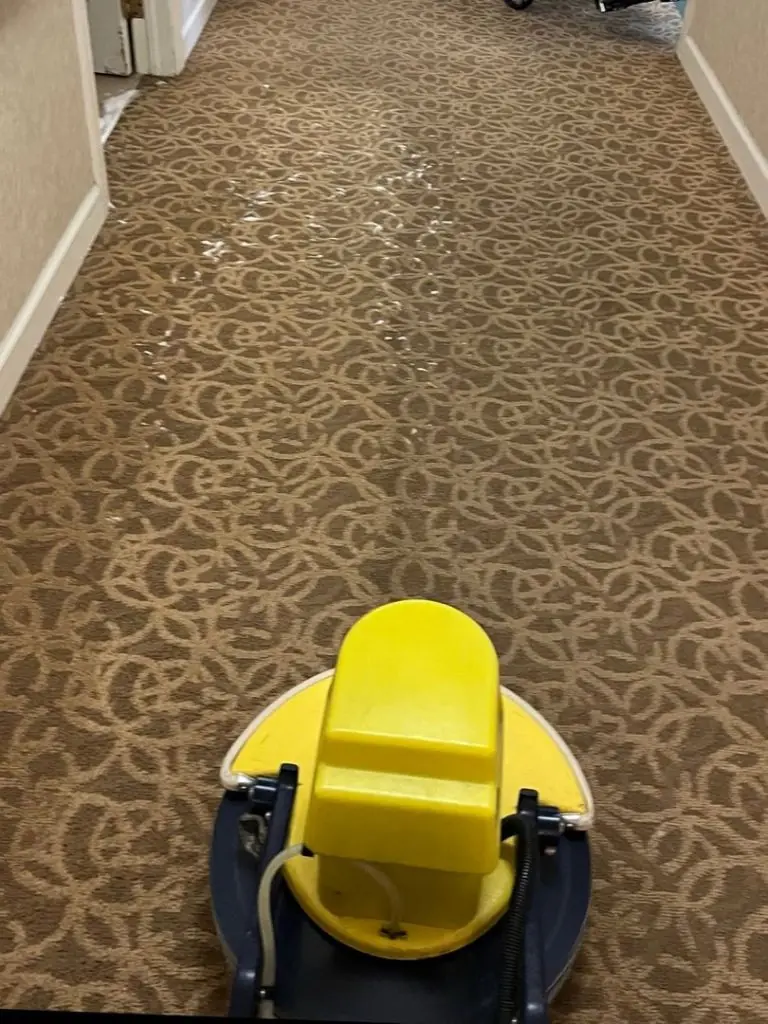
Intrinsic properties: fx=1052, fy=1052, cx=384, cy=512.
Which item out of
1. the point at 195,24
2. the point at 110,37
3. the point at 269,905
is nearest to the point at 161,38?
the point at 110,37

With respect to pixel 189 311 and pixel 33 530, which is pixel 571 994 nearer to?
pixel 33 530

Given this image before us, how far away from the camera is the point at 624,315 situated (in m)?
2.14

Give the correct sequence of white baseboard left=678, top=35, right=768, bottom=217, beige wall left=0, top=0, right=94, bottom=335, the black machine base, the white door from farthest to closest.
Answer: the white door, white baseboard left=678, top=35, right=768, bottom=217, beige wall left=0, top=0, right=94, bottom=335, the black machine base

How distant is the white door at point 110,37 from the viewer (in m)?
2.82

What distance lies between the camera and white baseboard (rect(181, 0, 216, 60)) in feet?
9.96

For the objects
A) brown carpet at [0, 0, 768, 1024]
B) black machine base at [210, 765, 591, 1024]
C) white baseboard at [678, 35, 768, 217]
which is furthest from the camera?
white baseboard at [678, 35, 768, 217]

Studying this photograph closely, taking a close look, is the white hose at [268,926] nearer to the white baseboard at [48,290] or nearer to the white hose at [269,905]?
the white hose at [269,905]

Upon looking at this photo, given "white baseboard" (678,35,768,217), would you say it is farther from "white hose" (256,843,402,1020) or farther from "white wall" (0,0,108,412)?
"white hose" (256,843,402,1020)

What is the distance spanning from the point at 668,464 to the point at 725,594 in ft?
0.99

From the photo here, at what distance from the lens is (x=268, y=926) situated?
3.07ft

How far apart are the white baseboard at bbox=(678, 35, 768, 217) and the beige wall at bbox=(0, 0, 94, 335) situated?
1.57 meters

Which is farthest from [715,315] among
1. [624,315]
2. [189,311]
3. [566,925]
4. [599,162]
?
[566,925]

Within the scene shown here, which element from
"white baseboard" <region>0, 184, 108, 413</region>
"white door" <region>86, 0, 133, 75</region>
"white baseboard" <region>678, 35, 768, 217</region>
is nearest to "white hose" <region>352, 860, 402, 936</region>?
"white baseboard" <region>0, 184, 108, 413</region>

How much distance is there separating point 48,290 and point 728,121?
1854mm
